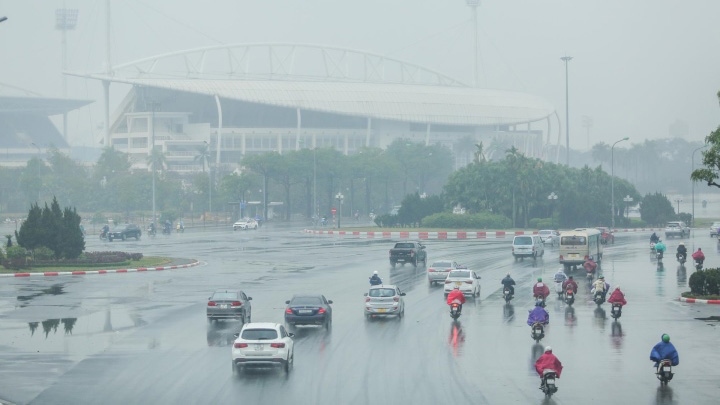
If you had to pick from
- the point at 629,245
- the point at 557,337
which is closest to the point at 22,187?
the point at 629,245

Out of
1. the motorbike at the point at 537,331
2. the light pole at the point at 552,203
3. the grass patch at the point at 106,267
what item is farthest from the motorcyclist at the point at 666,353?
the light pole at the point at 552,203

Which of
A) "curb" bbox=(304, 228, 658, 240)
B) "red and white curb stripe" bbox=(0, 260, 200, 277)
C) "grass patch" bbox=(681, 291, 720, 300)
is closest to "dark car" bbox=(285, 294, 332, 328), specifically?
"grass patch" bbox=(681, 291, 720, 300)

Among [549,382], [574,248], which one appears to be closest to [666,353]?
[549,382]

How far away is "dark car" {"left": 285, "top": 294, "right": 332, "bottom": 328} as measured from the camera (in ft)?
130

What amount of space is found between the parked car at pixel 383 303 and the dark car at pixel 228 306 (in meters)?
4.73

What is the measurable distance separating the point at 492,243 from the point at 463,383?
70.4 meters

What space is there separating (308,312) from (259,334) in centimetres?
922

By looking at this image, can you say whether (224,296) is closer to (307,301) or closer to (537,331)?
(307,301)

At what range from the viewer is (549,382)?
85.8 ft

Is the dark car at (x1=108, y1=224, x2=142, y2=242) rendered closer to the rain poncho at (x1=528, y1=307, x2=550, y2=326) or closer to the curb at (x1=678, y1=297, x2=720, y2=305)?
the curb at (x1=678, y1=297, x2=720, y2=305)

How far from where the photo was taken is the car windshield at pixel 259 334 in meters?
30.2

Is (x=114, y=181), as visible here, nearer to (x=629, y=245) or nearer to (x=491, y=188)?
(x=491, y=188)

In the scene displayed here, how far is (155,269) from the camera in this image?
220ft

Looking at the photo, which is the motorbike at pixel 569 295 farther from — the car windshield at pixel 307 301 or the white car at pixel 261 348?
the white car at pixel 261 348
